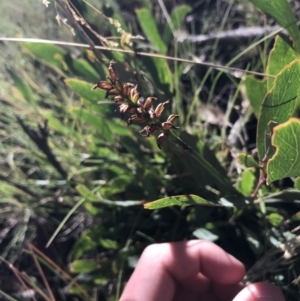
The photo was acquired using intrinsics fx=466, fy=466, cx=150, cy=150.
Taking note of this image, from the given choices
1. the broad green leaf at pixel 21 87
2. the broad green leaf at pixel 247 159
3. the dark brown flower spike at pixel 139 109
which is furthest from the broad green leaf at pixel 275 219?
the broad green leaf at pixel 21 87

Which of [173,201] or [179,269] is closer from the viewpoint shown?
[173,201]

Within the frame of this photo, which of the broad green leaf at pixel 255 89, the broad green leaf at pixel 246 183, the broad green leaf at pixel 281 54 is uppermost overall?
the broad green leaf at pixel 281 54

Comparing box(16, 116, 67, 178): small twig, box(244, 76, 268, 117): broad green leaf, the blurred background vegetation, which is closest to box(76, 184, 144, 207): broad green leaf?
the blurred background vegetation

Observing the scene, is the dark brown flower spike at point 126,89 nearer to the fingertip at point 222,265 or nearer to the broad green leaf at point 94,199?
the fingertip at point 222,265

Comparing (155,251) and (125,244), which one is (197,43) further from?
(155,251)

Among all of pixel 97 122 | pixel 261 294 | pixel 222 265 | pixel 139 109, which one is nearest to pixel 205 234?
pixel 222 265

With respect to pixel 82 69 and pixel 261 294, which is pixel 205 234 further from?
pixel 82 69

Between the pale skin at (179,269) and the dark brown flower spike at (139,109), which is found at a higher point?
the dark brown flower spike at (139,109)

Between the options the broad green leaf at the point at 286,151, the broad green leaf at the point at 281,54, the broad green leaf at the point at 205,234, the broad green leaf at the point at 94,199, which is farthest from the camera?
the broad green leaf at the point at 94,199
